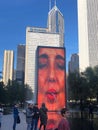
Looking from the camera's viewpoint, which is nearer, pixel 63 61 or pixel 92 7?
pixel 63 61

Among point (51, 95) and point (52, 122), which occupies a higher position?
point (51, 95)

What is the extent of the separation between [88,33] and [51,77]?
109948mm

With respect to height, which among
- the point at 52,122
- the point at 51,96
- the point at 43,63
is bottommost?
the point at 52,122

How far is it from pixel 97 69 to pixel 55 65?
25.0ft

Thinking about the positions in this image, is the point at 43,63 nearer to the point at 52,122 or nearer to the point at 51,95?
the point at 51,95

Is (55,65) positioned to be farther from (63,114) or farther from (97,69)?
(63,114)

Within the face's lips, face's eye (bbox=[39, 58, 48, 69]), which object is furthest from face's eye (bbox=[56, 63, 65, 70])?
the face's lips

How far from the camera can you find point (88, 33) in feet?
507

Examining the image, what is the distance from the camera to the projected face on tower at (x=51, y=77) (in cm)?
4662

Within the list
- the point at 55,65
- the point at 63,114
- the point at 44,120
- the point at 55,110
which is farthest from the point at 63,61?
the point at 63,114

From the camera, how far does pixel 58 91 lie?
47.4 meters

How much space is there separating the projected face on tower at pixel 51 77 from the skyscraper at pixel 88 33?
9544cm

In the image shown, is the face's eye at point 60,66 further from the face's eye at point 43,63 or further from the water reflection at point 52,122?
the water reflection at point 52,122

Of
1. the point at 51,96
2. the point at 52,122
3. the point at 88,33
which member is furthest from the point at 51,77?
the point at 88,33
